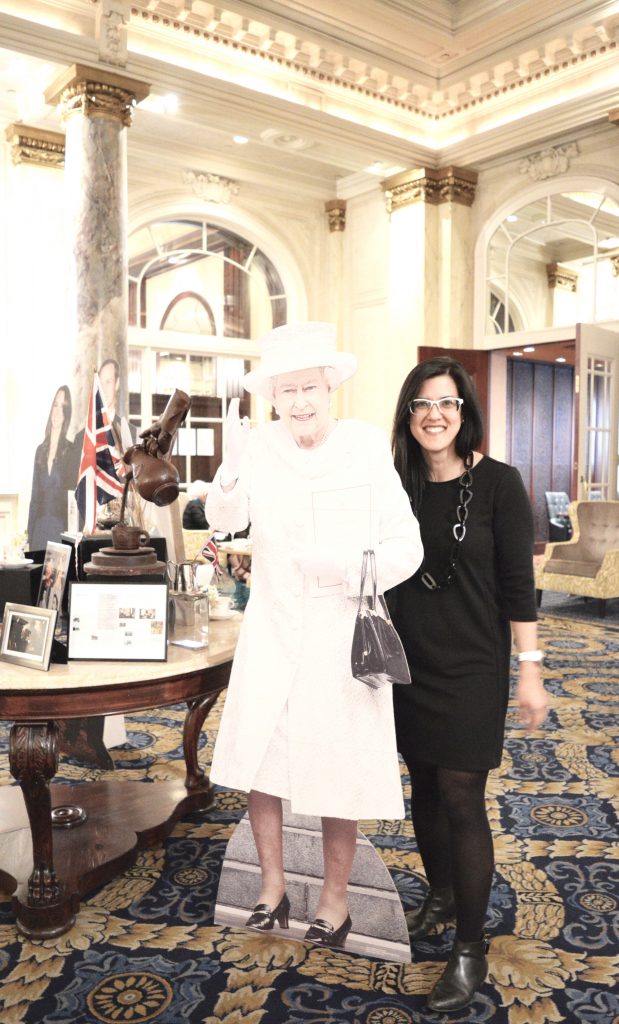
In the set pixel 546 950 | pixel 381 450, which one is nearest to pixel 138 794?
pixel 546 950

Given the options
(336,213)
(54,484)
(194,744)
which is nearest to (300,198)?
(336,213)

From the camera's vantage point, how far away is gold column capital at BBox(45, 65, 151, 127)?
629 cm

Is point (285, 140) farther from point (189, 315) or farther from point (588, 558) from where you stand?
point (588, 558)

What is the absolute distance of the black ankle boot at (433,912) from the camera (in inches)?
86.4

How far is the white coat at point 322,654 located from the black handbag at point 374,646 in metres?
0.05

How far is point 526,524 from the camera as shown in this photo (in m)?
1.88

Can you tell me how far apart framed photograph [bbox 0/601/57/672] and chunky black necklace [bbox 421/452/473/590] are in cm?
95

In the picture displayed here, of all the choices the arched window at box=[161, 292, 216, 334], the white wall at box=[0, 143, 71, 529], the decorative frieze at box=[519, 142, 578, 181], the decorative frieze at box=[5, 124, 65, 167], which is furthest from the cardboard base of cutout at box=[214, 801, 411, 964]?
the arched window at box=[161, 292, 216, 334]

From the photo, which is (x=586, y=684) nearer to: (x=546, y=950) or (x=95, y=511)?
(x=546, y=950)

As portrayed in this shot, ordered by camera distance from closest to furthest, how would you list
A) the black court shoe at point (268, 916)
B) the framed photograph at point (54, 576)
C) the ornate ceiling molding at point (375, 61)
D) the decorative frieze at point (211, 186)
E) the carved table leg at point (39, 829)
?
the black court shoe at point (268, 916) < the carved table leg at point (39, 829) < the framed photograph at point (54, 576) < the ornate ceiling molding at point (375, 61) < the decorative frieze at point (211, 186)

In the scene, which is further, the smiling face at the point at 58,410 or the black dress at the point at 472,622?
the smiling face at the point at 58,410

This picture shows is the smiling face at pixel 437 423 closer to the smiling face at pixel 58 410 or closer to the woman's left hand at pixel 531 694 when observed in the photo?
the woman's left hand at pixel 531 694

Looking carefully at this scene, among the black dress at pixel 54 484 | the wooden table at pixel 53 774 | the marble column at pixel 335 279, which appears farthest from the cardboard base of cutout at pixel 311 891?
the marble column at pixel 335 279

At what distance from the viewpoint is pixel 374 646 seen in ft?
5.82
